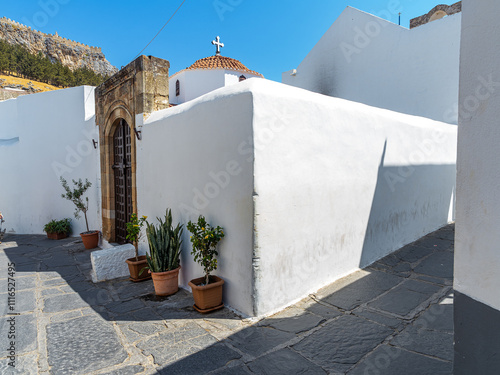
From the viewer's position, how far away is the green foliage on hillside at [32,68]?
32.0m

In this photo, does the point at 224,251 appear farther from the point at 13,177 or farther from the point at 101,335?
the point at 13,177

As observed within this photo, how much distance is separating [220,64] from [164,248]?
10.8 metres

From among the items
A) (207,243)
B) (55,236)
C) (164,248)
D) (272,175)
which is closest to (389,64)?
(272,175)

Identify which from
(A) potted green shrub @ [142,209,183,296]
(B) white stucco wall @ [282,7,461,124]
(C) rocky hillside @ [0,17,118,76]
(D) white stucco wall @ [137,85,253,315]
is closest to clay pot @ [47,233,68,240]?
(D) white stucco wall @ [137,85,253,315]

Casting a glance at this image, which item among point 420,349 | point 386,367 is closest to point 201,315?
point 386,367

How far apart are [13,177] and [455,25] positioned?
12.3 metres

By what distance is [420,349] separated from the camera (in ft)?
7.97

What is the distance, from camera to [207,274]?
332 cm

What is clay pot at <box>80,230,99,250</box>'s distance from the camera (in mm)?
6875

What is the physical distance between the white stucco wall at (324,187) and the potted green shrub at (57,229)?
23.2 feet

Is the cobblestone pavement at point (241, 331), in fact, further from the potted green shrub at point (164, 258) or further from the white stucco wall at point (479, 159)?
the white stucco wall at point (479, 159)

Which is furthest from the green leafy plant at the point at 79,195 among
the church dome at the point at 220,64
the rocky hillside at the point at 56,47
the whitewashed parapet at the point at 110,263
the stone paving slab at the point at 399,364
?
the rocky hillside at the point at 56,47

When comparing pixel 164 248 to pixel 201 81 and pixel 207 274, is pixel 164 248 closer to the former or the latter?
pixel 207 274

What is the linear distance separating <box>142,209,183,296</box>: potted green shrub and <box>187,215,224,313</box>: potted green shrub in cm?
58
